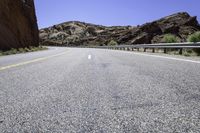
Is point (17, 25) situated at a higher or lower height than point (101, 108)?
higher

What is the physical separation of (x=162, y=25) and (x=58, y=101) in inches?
2957

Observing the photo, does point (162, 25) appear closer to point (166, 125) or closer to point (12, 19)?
point (12, 19)

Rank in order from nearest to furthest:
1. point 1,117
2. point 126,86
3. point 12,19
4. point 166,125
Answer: point 166,125 < point 1,117 < point 126,86 < point 12,19

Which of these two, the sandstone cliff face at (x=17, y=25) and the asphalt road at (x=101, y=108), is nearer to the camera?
the asphalt road at (x=101, y=108)

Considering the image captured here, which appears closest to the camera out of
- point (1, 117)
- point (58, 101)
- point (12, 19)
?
point (1, 117)

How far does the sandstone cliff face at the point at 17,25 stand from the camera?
3972 centimetres

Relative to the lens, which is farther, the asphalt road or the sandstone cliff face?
the sandstone cliff face

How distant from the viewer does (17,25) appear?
45.9m

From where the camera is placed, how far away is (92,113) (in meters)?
3.75

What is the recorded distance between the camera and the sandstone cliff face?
39.7m

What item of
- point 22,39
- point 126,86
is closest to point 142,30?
point 22,39

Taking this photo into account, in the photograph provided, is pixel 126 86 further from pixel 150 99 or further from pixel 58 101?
pixel 58 101

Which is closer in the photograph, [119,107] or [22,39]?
[119,107]

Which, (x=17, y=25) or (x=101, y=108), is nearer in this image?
(x=101, y=108)
